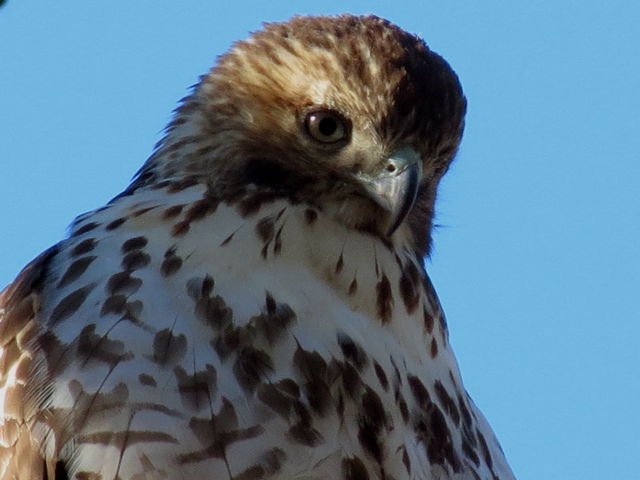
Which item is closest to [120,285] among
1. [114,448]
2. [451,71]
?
[114,448]

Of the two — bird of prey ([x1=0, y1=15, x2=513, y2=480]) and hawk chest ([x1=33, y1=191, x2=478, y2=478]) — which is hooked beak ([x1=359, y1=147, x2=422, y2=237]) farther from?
hawk chest ([x1=33, y1=191, x2=478, y2=478])

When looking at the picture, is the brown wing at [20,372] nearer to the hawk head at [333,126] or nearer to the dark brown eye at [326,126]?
the hawk head at [333,126]

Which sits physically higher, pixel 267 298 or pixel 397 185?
pixel 397 185

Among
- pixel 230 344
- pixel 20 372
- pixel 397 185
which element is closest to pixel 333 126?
pixel 397 185

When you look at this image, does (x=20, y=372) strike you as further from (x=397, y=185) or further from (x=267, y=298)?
(x=397, y=185)

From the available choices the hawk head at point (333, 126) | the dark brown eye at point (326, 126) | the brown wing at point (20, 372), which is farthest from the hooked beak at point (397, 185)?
the brown wing at point (20, 372)

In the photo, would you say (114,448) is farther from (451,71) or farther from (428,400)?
(451,71)
